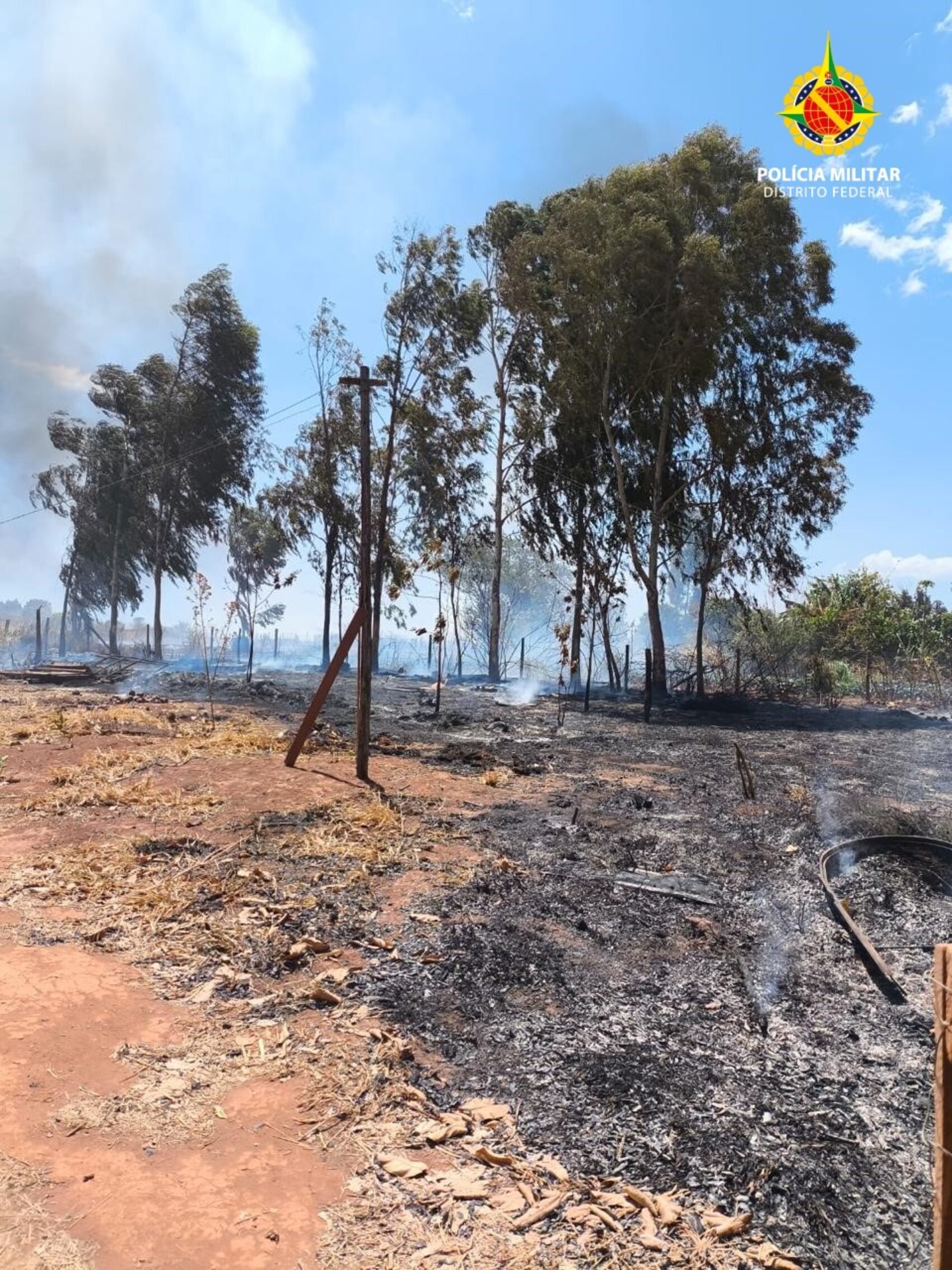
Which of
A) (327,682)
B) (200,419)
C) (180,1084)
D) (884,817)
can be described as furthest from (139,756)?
(200,419)

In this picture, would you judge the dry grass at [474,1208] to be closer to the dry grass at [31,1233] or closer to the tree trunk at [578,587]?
the dry grass at [31,1233]

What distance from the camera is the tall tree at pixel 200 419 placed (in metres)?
31.7

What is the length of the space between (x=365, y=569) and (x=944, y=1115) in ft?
25.4

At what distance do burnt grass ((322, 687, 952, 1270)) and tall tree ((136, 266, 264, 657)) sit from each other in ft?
95.6

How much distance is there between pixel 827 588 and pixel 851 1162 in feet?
84.6

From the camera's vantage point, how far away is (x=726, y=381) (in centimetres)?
2208

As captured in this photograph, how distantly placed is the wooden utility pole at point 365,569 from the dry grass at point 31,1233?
598cm

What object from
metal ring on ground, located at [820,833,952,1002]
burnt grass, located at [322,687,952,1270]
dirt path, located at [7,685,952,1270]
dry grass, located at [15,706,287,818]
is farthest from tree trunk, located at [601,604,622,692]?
metal ring on ground, located at [820,833,952,1002]

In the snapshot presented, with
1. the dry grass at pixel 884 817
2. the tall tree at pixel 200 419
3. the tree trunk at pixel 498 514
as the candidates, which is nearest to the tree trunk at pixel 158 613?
the tall tree at pixel 200 419

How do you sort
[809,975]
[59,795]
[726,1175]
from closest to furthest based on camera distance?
[726,1175], [809,975], [59,795]

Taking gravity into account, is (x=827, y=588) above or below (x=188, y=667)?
above

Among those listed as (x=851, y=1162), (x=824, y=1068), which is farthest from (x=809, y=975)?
(x=851, y=1162)

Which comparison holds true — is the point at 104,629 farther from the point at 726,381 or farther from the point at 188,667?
the point at 726,381

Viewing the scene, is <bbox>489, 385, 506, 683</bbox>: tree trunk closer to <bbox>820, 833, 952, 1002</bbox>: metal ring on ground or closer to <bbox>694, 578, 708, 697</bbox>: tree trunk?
<bbox>694, 578, 708, 697</bbox>: tree trunk
